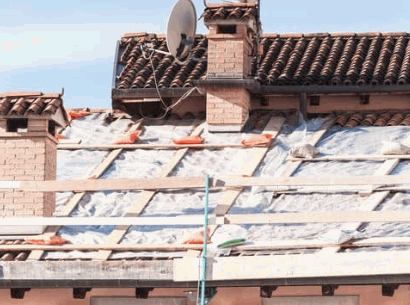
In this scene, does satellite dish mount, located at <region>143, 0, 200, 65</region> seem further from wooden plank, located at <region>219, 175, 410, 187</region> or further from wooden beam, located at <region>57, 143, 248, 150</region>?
wooden plank, located at <region>219, 175, 410, 187</region>

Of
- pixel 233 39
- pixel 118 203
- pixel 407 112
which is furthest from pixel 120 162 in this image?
pixel 407 112

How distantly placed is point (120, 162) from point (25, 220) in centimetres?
381

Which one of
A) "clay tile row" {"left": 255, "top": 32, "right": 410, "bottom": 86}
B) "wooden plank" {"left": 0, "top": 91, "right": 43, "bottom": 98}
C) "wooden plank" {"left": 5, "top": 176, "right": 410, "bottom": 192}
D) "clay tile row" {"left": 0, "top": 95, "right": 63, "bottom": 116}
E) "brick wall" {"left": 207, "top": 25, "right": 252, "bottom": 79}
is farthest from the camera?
"clay tile row" {"left": 255, "top": 32, "right": 410, "bottom": 86}

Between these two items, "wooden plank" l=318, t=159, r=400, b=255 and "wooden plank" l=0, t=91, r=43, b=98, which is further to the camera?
"wooden plank" l=0, t=91, r=43, b=98

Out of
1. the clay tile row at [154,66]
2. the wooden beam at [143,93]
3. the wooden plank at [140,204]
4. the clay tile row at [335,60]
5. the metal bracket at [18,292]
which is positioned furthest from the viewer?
the clay tile row at [154,66]

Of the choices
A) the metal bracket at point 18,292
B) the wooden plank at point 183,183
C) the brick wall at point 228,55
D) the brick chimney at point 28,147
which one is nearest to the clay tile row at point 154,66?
the brick wall at point 228,55

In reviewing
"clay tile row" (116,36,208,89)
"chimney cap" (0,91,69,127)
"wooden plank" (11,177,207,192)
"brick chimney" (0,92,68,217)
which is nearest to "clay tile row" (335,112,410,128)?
"clay tile row" (116,36,208,89)

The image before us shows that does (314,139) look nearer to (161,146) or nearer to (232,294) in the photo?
(161,146)

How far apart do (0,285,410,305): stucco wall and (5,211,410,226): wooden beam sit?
46.1 inches

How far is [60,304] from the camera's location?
23.0 metres

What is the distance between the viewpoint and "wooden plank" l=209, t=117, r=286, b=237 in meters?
23.5

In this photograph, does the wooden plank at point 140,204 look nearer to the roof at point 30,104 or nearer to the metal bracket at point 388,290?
the roof at point 30,104

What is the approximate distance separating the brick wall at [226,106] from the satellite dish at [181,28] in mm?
1029

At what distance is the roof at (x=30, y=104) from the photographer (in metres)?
25.0
